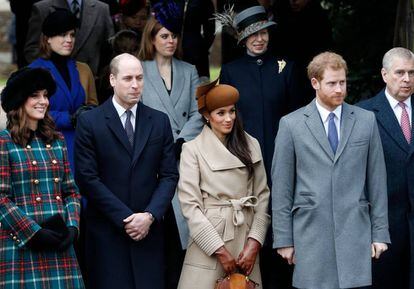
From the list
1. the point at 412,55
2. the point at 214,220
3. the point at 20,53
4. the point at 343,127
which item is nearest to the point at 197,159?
the point at 214,220

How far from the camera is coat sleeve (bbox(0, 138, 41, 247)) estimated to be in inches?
295

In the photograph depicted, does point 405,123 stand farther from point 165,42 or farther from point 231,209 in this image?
point 165,42

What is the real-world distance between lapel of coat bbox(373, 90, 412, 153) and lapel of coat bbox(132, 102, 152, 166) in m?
→ 1.72

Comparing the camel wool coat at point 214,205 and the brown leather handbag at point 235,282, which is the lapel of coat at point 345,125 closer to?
the camel wool coat at point 214,205

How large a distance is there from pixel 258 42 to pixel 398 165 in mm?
1596

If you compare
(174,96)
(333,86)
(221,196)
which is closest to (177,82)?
(174,96)

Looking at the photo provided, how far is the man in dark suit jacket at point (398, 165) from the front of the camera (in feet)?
27.4

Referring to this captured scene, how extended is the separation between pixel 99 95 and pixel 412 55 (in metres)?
2.91

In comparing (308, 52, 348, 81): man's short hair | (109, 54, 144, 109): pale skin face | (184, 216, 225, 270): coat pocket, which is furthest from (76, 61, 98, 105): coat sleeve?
(308, 52, 348, 81): man's short hair

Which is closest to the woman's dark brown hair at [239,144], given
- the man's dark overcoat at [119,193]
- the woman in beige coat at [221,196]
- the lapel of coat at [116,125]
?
the woman in beige coat at [221,196]

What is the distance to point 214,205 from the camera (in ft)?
26.9

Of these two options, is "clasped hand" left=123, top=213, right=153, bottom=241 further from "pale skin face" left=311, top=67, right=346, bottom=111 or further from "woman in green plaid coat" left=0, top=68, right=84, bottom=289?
"pale skin face" left=311, top=67, right=346, bottom=111

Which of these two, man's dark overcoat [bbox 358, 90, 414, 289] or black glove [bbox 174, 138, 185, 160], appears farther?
black glove [bbox 174, 138, 185, 160]

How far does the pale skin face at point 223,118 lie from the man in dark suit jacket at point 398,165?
1093 mm
